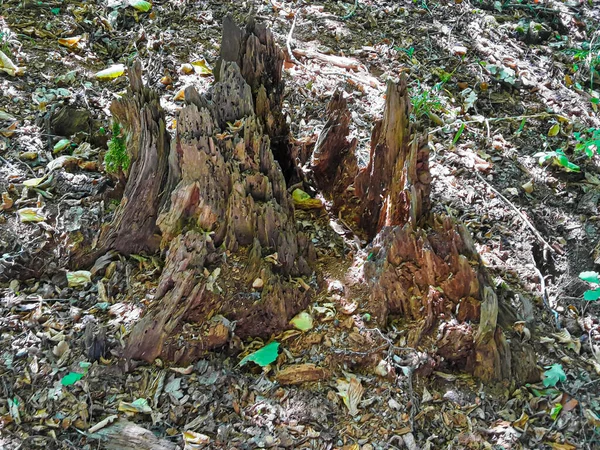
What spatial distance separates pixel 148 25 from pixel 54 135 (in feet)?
5.85

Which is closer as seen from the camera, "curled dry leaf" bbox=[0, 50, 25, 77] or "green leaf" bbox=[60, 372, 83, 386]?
"green leaf" bbox=[60, 372, 83, 386]

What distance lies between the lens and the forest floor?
7.91ft

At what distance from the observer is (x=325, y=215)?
128 inches

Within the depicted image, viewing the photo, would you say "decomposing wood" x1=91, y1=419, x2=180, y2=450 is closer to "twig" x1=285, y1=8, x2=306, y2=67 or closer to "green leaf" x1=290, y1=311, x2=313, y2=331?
"green leaf" x1=290, y1=311, x2=313, y2=331

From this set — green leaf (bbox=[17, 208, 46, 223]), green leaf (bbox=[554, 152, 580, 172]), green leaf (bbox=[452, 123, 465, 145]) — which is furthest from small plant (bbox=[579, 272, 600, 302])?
green leaf (bbox=[17, 208, 46, 223])

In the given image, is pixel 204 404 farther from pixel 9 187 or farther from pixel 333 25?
pixel 333 25

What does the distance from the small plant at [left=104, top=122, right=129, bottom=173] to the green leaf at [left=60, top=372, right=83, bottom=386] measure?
113 cm

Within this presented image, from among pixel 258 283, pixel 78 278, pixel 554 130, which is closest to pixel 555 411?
pixel 258 283

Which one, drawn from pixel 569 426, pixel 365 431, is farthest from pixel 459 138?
pixel 365 431

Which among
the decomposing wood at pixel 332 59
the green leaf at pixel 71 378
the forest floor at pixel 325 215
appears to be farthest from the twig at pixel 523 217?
the green leaf at pixel 71 378

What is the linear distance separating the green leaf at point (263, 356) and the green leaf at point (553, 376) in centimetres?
138

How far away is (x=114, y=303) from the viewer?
272cm

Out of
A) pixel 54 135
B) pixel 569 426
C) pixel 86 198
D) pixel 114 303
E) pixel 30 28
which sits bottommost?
pixel 569 426

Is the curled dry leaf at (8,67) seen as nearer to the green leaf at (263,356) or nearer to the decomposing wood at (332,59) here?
the decomposing wood at (332,59)
